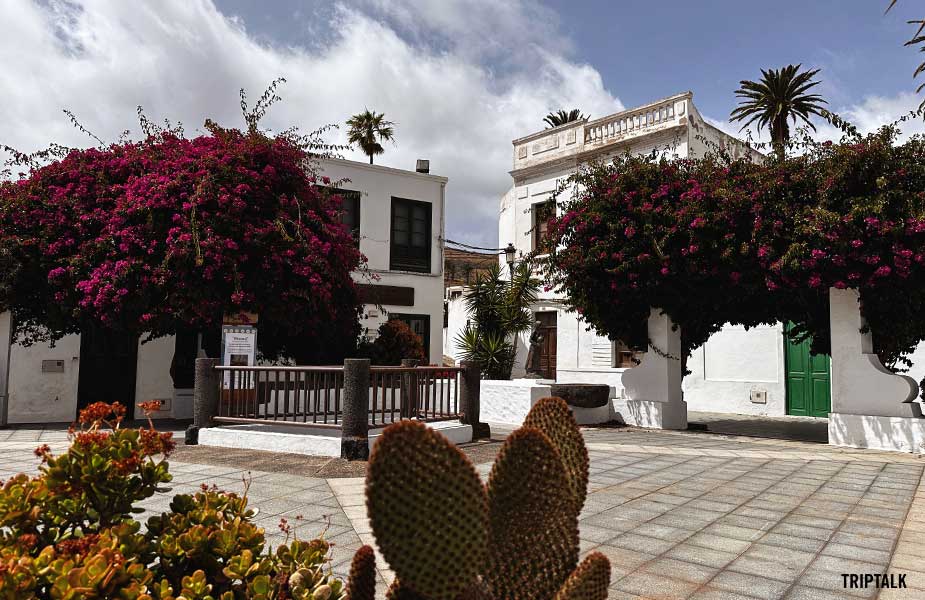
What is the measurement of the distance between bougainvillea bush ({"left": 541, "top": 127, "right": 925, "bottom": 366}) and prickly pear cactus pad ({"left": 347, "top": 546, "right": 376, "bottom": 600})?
971cm

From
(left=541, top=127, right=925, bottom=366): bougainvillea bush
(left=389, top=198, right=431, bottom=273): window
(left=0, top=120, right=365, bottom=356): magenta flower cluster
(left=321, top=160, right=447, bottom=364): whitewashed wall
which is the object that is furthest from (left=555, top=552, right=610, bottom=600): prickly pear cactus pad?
(left=389, top=198, right=431, bottom=273): window

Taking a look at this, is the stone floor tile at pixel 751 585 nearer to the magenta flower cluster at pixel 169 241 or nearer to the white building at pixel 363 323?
the magenta flower cluster at pixel 169 241

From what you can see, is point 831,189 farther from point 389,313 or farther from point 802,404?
point 389,313

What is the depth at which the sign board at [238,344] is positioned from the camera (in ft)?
36.1

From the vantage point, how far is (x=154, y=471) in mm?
2379

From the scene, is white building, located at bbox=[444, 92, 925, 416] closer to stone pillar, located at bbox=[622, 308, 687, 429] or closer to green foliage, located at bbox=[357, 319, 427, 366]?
stone pillar, located at bbox=[622, 308, 687, 429]

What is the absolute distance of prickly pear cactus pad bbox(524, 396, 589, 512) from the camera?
2145 mm

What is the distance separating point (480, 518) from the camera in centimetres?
166

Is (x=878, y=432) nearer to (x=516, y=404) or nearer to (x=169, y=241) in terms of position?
(x=516, y=404)

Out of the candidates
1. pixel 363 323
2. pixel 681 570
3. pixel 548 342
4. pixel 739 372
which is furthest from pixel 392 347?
pixel 681 570

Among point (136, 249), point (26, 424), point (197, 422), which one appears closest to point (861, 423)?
point (197, 422)

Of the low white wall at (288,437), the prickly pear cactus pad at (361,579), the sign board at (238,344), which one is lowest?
the low white wall at (288,437)

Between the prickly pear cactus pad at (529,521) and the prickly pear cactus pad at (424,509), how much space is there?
0.25 meters

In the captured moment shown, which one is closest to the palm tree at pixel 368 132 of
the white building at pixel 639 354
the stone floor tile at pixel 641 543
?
the white building at pixel 639 354
